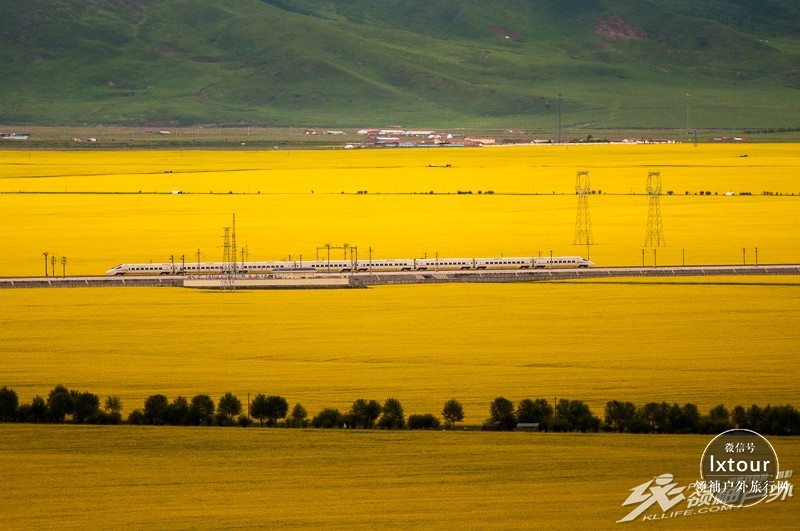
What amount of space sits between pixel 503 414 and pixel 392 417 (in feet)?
6.45

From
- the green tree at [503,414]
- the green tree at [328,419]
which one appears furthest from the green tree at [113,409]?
the green tree at [503,414]

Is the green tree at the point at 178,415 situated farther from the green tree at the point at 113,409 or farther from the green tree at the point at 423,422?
the green tree at the point at 423,422

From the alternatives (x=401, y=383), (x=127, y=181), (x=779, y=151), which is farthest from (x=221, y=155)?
(x=401, y=383)

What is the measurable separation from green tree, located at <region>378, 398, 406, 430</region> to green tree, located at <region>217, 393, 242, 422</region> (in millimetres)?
2722

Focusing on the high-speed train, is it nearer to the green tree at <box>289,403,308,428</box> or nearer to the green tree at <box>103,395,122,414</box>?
the green tree at <box>103,395,122,414</box>

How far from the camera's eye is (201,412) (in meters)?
29.2

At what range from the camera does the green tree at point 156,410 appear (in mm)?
28991

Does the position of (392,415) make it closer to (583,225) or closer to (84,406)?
(84,406)

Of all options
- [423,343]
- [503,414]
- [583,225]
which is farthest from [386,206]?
[503,414]

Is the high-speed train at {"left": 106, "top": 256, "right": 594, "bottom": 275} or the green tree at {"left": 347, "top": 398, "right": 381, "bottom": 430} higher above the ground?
the high-speed train at {"left": 106, "top": 256, "right": 594, "bottom": 275}

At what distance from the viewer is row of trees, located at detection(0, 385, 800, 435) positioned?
91.9 ft

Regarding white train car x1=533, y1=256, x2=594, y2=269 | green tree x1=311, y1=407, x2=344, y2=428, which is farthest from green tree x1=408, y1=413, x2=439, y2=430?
white train car x1=533, y1=256, x2=594, y2=269

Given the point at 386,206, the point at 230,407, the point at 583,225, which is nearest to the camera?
the point at 230,407

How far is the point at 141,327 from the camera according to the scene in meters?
40.2
